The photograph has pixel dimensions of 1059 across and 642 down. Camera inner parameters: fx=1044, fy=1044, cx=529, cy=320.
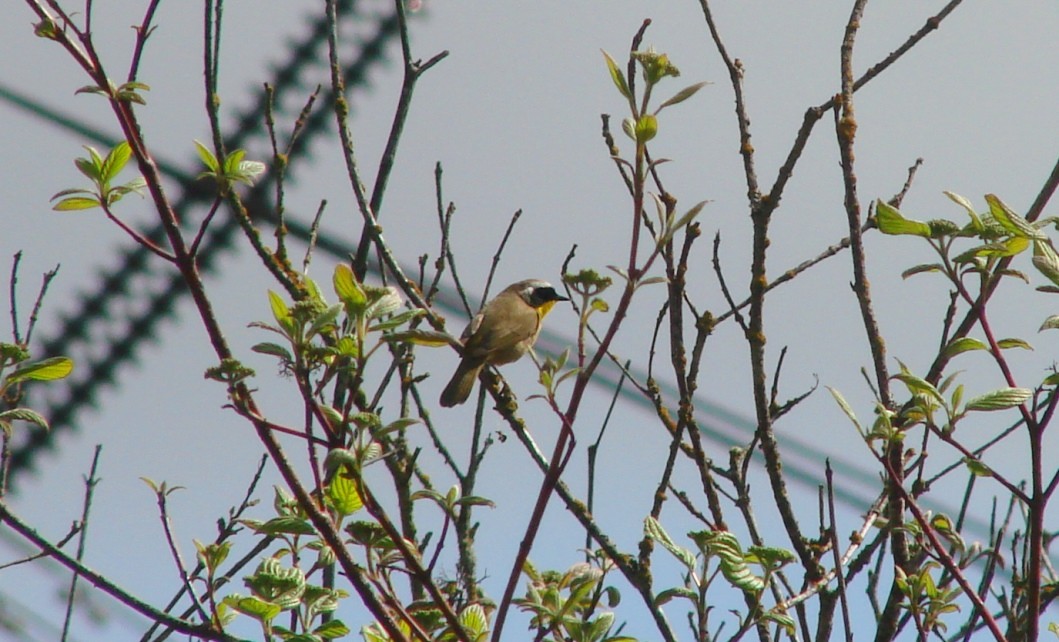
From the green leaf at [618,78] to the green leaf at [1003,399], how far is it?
826 millimetres

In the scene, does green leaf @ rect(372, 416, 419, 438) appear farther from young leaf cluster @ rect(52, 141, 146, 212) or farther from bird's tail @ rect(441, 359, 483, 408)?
bird's tail @ rect(441, 359, 483, 408)

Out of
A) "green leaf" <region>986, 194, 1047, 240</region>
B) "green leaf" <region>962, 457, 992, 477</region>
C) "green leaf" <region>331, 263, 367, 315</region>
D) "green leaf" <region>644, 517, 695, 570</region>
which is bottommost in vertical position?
"green leaf" <region>331, 263, 367, 315</region>

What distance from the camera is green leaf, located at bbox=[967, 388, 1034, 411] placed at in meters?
1.79

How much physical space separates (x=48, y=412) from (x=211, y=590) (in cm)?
652

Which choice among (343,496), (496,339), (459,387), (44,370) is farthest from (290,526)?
(459,387)

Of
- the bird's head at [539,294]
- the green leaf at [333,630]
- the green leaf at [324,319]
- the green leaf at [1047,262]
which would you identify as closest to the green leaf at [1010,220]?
the green leaf at [1047,262]

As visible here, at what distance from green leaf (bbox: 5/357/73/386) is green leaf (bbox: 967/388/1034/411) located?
5.46ft

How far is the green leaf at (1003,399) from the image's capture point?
1.79m

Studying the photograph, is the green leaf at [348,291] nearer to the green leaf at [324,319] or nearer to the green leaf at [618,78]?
the green leaf at [324,319]

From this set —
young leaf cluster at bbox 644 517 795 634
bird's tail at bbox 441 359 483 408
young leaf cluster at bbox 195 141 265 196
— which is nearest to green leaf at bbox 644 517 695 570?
young leaf cluster at bbox 644 517 795 634

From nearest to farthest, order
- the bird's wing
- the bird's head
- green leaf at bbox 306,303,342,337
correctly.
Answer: green leaf at bbox 306,303,342,337 < the bird's wing < the bird's head

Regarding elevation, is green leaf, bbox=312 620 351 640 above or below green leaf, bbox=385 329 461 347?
below

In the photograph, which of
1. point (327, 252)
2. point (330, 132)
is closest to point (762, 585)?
point (327, 252)

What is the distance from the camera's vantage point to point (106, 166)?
76.2 inches
